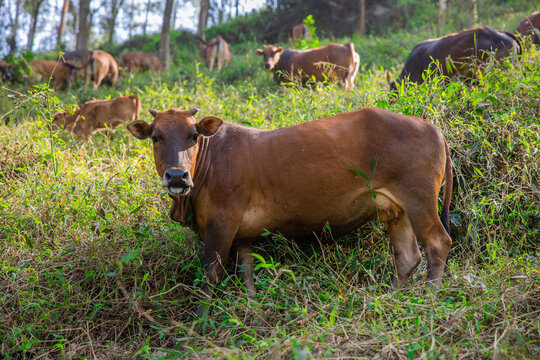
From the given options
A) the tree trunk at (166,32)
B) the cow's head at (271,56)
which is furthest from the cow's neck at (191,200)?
the tree trunk at (166,32)

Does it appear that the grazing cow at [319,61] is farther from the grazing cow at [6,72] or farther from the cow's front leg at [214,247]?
the cow's front leg at [214,247]

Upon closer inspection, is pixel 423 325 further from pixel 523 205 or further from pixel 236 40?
pixel 236 40

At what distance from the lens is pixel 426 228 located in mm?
3957

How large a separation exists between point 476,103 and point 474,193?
1.22 m

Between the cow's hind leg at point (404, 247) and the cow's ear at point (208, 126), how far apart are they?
5.63ft

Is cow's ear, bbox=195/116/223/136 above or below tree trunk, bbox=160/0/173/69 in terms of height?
below

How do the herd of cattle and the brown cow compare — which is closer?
A: the herd of cattle

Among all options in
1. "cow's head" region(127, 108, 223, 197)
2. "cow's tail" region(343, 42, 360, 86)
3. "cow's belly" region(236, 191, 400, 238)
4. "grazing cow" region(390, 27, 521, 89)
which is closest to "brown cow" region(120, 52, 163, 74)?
"cow's tail" region(343, 42, 360, 86)

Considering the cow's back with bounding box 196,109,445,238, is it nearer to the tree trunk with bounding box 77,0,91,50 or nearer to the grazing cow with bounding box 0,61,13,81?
the grazing cow with bounding box 0,61,13,81

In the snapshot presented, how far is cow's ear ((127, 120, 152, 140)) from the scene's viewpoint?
4.25 meters

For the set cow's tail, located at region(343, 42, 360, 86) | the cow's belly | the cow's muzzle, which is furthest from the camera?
cow's tail, located at region(343, 42, 360, 86)

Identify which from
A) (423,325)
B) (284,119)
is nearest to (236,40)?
(284,119)

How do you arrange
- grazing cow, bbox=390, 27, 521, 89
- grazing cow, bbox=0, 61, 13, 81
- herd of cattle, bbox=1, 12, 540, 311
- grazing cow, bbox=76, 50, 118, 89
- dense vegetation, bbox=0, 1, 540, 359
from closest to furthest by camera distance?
dense vegetation, bbox=0, 1, 540, 359 → herd of cattle, bbox=1, 12, 540, 311 → grazing cow, bbox=390, 27, 521, 89 → grazing cow, bbox=0, 61, 13, 81 → grazing cow, bbox=76, 50, 118, 89

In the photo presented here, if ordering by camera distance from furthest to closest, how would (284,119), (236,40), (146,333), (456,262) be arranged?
1. (236,40)
2. (284,119)
3. (456,262)
4. (146,333)
